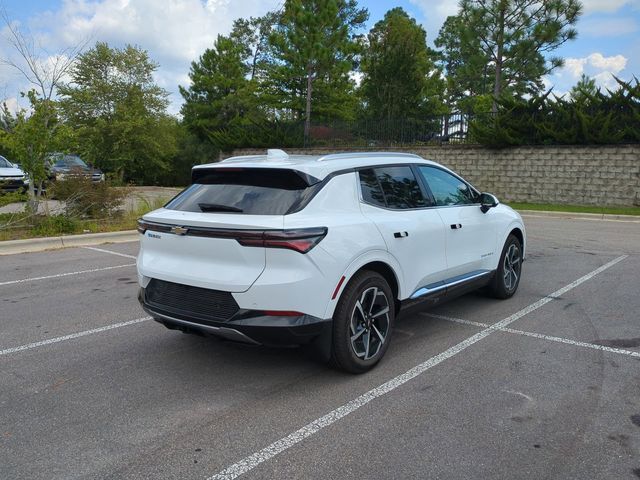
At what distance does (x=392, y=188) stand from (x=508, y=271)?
8.27 ft

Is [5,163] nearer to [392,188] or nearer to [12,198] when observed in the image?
[12,198]

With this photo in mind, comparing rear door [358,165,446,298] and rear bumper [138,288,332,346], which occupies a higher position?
rear door [358,165,446,298]

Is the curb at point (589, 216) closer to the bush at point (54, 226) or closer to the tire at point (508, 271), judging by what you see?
the tire at point (508, 271)

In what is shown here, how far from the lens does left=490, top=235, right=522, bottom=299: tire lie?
632 cm

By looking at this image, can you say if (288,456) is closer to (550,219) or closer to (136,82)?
(550,219)

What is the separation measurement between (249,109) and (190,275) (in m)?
33.6

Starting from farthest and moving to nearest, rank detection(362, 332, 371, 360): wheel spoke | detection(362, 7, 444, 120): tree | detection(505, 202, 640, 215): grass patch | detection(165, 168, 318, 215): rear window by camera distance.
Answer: detection(362, 7, 444, 120): tree
detection(505, 202, 640, 215): grass patch
detection(362, 332, 371, 360): wheel spoke
detection(165, 168, 318, 215): rear window

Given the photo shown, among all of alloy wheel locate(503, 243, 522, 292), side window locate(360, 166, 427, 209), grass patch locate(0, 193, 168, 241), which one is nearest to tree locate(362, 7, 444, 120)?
grass patch locate(0, 193, 168, 241)

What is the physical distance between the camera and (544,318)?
19.0 ft

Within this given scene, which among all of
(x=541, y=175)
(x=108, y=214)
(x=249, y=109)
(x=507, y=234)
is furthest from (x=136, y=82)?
(x=507, y=234)

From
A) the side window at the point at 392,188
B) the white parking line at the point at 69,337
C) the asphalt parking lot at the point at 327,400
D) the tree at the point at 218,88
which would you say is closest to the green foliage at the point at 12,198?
the asphalt parking lot at the point at 327,400

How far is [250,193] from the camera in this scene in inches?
161

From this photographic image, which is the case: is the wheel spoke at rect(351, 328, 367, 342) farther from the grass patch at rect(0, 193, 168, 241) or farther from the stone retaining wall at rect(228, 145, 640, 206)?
the stone retaining wall at rect(228, 145, 640, 206)

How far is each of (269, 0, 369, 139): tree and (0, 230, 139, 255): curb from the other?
17.0 meters
